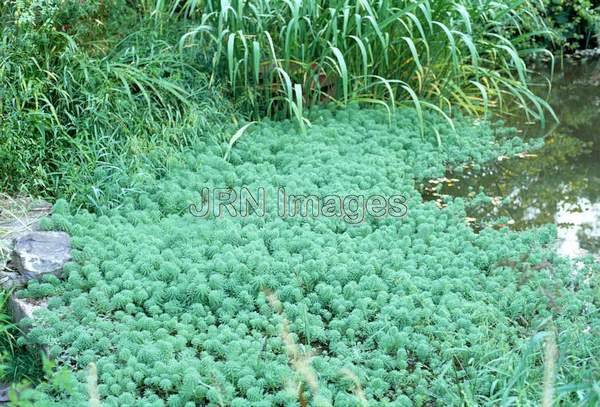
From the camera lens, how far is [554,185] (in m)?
5.05

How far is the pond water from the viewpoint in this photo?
450 centimetres

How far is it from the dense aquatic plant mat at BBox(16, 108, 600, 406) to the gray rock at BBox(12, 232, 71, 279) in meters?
0.06

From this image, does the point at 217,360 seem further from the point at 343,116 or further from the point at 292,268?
the point at 343,116

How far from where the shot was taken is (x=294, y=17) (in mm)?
4977

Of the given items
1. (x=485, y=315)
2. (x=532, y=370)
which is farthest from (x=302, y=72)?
(x=532, y=370)

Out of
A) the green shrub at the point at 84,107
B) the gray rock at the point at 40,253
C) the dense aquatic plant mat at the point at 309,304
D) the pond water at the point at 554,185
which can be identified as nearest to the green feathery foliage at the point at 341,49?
the green shrub at the point at 84,107

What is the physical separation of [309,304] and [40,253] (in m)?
1.22

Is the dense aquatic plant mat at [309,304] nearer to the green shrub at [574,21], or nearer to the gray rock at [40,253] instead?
the gray rock at [40,253]

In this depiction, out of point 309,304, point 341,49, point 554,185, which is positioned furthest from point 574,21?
point 309,304

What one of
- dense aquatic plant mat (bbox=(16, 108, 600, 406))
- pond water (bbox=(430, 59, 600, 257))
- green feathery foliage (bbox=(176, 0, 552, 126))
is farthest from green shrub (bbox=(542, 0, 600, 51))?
dense aquatic plant mat (bbox=(16, 108, 600, 406))

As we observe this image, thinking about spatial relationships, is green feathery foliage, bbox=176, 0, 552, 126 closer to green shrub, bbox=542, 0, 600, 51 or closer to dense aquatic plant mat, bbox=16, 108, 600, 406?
dense aquatic plant mat, bbox=16, 108, 600, 406

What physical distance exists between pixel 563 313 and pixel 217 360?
1430 mm

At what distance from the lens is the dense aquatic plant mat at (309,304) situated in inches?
118

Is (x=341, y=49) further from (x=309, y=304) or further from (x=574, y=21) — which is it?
(x=574, y=21)
